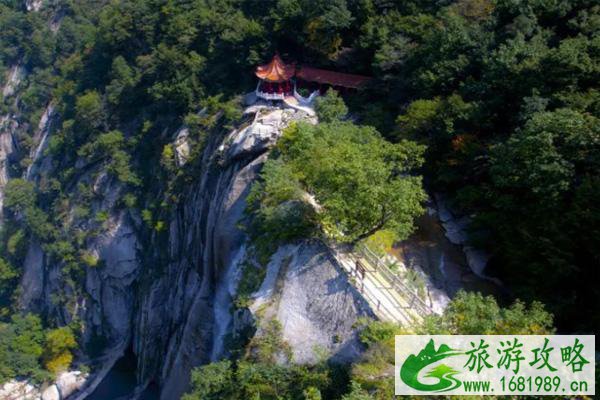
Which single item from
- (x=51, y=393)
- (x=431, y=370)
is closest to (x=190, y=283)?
(x=51, y=393)

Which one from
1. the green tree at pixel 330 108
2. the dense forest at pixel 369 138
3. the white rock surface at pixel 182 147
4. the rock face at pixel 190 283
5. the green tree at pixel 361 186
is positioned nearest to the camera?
the dense forest at pixel 369 138

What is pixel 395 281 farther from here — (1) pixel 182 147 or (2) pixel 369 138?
(1) pixel 182 147

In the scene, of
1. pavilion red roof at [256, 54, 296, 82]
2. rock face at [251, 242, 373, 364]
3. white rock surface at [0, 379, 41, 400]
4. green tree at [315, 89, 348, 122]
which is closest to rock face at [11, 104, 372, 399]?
rock face at [251, 242, 373, 364]

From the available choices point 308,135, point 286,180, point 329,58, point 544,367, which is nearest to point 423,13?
point 329,58

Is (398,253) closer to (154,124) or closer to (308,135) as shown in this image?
(308,135)

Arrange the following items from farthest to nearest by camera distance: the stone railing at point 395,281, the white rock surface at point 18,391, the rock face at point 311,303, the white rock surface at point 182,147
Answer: the white rock surface at point 18,391, the white rock surface at point 182,147, the stone railing at point 395,281, the rock face at point 311,303

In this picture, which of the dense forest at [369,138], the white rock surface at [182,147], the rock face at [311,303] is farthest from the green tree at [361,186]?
the white rock surface at [182,147]

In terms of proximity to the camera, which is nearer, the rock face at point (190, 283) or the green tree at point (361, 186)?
the green tree at point (361, 186)

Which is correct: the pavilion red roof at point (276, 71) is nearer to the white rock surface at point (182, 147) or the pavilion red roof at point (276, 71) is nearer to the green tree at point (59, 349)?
the white rock surface at point (182, 147)
